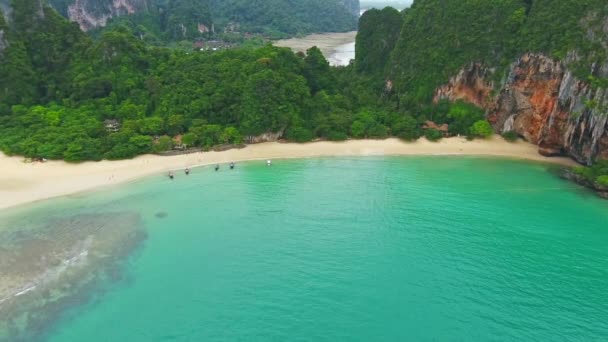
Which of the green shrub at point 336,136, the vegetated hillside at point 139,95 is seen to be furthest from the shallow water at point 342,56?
the green shrub at point 336,136

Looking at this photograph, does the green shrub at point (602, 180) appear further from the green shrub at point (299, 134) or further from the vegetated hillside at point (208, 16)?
the vegetated hillside at point (208, 16)

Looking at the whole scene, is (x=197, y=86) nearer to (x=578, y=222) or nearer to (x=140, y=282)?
(x=140, y=282)

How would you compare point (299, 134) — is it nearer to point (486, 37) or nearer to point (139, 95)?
point (139, 95)

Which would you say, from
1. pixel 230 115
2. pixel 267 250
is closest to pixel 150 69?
pixel 230 115

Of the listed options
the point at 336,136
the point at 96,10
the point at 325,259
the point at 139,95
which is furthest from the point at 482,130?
the point at 96,10

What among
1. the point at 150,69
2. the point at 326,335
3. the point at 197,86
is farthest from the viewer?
the point at 150,69

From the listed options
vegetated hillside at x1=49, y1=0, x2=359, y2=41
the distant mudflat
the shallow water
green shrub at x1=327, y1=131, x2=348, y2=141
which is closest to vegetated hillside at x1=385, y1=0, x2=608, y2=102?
green shrub at x1=327, y1=131, x2=348, y2=141
